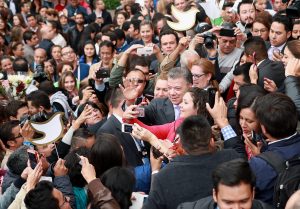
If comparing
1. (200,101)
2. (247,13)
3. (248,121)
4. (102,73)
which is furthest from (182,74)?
(247,13)

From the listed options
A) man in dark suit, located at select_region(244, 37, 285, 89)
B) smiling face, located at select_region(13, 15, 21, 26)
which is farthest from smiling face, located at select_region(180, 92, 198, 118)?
smiling face, located at select_region(13, 15, 21, 26)

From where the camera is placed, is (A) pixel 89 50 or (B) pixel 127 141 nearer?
(B) pixel 127 141

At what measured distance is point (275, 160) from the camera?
3.82 metres

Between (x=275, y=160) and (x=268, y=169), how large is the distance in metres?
0.08

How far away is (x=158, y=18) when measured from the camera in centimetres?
1034

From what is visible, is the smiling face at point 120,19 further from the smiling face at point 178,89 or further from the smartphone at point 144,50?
the smiling face at point 178,89

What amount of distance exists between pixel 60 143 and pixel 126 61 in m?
1.94

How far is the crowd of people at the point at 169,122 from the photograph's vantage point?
3.81 m

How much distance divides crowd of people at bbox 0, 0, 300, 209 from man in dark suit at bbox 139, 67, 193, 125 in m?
0.01

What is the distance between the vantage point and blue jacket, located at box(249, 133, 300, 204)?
3770 millimetres

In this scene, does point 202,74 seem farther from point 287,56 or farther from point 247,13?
point 247,13

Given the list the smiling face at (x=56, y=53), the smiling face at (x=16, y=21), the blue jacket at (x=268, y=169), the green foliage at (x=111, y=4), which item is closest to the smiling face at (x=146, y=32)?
the smiling face at (x=56, y=53)

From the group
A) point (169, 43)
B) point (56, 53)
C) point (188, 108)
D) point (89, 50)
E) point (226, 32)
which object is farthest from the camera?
point (56, 53)

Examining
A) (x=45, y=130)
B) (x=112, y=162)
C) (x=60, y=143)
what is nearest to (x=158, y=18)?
(x=60, y=143)
